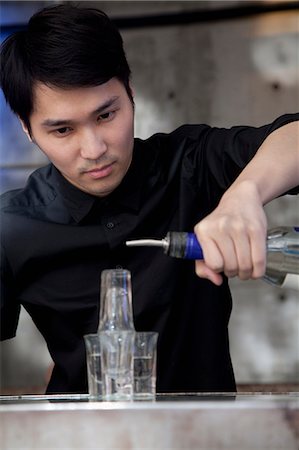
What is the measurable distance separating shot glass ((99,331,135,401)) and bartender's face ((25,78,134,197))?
1.81 ft

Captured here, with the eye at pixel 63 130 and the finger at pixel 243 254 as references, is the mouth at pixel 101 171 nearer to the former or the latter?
the eye at pixel 63 130

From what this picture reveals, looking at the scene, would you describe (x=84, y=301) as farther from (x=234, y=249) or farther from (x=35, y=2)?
(x=35, y=2)

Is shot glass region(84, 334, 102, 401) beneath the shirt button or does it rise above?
beneath

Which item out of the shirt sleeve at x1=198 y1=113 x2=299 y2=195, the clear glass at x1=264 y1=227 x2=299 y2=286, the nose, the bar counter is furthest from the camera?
the shirt sleeve at x1=198 y1=113 x2=299 y2=195

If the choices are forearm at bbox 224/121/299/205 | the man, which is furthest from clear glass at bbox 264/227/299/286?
the man

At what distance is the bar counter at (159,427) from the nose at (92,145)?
3.26 ft

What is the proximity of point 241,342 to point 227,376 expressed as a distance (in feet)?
10.6

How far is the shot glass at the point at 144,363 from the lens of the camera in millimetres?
1291

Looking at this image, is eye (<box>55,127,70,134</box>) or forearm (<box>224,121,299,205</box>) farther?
eye (<box>55,127,70,134</box>)

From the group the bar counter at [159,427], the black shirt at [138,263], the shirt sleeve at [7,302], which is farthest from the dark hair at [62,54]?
the bar counter at [159,427]

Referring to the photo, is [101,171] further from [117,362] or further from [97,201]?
[117,362]

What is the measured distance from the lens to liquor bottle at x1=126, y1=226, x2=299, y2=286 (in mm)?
1145

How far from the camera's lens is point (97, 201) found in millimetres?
1979

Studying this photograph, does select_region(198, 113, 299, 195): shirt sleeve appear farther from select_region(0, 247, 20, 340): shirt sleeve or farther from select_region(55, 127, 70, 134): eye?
select_region(0, 247, 20, 340): shirt sleeve
